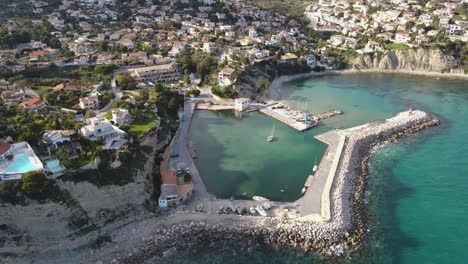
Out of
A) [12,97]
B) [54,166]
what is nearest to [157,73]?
[12,97]

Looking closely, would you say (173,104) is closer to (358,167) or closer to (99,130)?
(99,130)

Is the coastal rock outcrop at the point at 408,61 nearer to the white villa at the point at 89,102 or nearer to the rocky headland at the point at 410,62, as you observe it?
the rocky headland at the point at 410,62

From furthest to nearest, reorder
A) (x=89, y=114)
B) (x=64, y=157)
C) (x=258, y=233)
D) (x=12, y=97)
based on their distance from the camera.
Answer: (x=12, y=97) → (x=89, y=114) → (x=64, y=157) → (x=258, y=233)

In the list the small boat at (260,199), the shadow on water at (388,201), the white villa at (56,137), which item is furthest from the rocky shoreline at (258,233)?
the white villa at (56,137)

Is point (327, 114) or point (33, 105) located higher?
point (33, 105)

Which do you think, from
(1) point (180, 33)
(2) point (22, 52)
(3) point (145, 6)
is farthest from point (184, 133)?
(3) point (145, 6)
